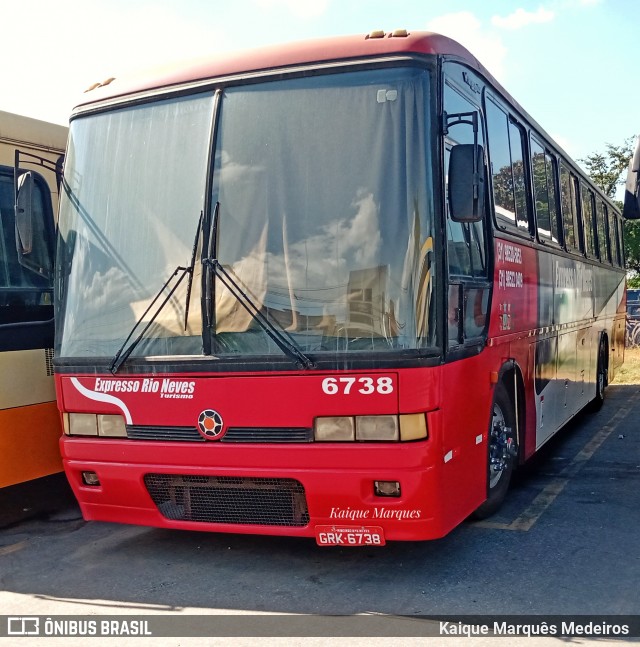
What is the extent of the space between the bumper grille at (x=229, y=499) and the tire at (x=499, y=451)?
1625mm

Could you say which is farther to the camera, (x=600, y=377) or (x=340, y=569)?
(x=600, y=377)

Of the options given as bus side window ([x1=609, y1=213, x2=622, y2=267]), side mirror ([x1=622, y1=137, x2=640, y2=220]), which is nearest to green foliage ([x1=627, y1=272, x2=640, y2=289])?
bus side window ([x1=609, y1=213, x2=622, y2=267])

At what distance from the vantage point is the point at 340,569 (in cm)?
517

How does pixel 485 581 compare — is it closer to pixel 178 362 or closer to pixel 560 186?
pixel 178 362

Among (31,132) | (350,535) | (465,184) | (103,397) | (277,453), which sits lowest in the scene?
(350,535)

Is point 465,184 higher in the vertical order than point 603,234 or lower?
lower

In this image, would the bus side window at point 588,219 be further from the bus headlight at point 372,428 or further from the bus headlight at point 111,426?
the bus headlight at point 111,426

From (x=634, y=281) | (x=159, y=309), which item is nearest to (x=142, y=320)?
(x=159, y=309)

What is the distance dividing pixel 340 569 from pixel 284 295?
5.72 ft

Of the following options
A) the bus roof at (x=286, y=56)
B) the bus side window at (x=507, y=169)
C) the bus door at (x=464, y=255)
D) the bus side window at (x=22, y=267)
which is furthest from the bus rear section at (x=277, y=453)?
the bus roof at (x=286, y=56)

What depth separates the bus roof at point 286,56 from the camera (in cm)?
484

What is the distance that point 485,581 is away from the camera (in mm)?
4863

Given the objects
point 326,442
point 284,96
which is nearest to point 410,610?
point 326,442

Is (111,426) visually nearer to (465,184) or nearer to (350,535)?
(350,535)
